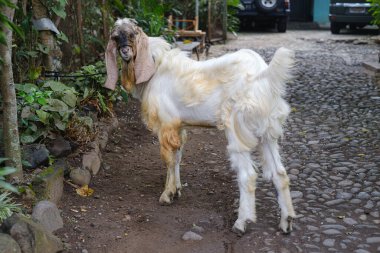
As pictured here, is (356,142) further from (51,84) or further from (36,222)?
(36,222)

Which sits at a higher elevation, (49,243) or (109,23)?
(109,23)

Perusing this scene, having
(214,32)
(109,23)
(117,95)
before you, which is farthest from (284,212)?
(214,32)

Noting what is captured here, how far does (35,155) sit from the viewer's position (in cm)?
491

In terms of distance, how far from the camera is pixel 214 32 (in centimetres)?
1775

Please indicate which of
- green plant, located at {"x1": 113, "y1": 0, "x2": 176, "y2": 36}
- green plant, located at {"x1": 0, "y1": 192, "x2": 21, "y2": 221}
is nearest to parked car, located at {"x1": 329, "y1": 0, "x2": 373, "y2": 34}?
green plant, located at {"x1": 113, "y1": 0, "x2": 176, "y2": 36}

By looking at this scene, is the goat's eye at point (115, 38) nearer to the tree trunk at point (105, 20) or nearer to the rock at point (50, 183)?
the rock at point (50, 183)

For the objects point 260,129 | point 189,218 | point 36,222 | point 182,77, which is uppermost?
point 182,77

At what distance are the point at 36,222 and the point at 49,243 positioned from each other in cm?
22

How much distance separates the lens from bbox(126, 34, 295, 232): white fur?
14.2ft

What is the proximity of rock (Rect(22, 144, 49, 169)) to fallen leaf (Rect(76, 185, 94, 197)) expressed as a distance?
0.39m

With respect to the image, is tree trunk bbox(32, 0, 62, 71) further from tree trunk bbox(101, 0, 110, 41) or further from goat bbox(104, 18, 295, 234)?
tree trunk bbox(101, 0, 110, 41)

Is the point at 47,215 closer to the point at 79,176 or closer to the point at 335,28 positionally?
the point at 79,176

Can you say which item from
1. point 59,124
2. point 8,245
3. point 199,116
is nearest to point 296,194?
point 199,116

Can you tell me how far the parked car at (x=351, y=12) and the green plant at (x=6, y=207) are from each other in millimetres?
16441
